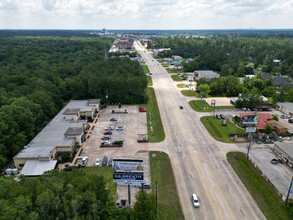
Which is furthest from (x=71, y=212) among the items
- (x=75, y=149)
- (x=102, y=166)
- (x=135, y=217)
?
(x=75, y=149)

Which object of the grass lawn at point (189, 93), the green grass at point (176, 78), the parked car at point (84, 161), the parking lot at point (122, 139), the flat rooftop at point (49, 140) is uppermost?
the flat rooftop at point (49, 140)

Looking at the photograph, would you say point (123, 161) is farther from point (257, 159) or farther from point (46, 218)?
point (257, 159)

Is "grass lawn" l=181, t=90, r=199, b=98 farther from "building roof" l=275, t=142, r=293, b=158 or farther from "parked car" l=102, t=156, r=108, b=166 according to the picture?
"parked car" l=102, t=156, r=108, b=166

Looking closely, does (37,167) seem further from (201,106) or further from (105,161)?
(201,106)

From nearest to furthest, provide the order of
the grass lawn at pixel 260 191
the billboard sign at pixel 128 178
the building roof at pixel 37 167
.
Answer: the billboard sign at pixel 128 178, the grass lawn at pixel 260 191, the building roof at pixel 37 167

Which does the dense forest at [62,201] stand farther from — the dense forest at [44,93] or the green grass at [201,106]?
the green grass at [201,106]

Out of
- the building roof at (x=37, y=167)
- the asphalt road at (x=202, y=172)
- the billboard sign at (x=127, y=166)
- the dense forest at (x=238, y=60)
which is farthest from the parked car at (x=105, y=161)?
the dense forest at (x=238, y=60)
